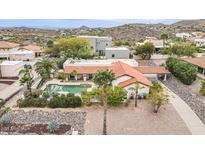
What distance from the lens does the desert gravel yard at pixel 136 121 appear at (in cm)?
916

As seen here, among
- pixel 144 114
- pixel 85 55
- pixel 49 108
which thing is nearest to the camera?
pixel 144 114

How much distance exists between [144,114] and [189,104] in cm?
272

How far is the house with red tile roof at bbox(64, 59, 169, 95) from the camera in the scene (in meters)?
12.8

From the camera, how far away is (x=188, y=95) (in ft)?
43.6

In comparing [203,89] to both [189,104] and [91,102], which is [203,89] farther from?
[91,102]

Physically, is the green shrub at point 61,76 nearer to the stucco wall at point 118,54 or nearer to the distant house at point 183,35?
the stucco wall at point 118,54

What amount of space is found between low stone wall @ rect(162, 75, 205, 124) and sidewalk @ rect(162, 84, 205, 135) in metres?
0.23

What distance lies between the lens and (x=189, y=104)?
A: 39.3 feet

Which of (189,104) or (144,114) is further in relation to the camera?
(189,104)
